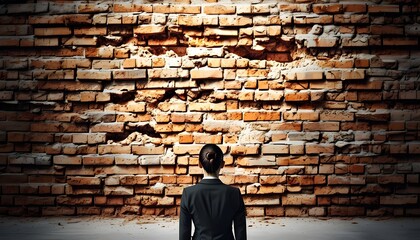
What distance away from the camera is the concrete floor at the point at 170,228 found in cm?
295

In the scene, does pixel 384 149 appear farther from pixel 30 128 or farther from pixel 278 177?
pixel 30 128

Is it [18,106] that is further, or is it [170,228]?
[18,106]

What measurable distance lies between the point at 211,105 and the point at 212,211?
1.70 meters

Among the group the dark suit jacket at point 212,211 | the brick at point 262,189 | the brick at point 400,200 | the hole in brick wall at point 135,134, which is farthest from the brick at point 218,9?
the brick at point 400,200

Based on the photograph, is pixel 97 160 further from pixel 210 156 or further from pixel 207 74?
pixel 210 156

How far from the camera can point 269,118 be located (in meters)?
3.44

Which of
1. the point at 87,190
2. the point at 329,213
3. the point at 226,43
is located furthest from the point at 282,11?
the point at 87,190

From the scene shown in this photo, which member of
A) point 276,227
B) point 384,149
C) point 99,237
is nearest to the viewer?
point 99,237

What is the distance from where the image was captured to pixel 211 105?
345 cm

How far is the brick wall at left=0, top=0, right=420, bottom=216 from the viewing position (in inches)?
134

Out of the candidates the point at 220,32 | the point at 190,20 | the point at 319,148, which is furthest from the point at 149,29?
the point at 319,148

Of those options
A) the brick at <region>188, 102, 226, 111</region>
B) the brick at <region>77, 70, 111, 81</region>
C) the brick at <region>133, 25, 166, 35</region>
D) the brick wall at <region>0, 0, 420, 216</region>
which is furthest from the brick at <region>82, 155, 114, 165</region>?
the brick at <region>133, 25, 166, 35</region>

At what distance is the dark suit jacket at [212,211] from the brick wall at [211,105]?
153cm

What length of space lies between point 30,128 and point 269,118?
7.08ft
